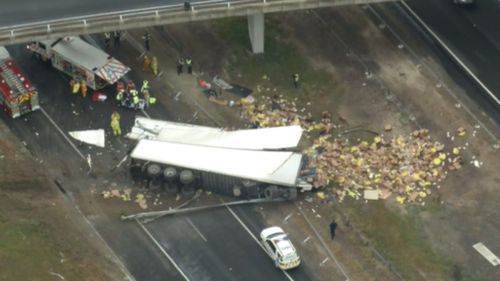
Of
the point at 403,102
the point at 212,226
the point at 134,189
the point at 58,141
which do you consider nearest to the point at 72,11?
the point at 58,141

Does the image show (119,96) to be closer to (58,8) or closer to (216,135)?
(58,8)

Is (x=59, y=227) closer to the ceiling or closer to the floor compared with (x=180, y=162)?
closer to the floor

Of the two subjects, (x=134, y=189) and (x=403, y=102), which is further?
(x=403, y=102)

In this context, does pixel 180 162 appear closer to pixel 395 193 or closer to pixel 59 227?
pixel 59 227

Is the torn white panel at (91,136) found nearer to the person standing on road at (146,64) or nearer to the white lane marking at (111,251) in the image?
the white lane marking at (111,251)

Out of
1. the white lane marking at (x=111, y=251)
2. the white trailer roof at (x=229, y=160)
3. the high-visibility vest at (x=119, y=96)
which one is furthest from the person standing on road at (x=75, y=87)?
the white lane marking at (x=111, y=251)
